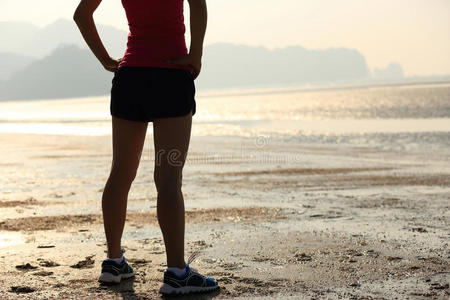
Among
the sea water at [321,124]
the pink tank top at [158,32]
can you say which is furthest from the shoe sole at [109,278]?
the sea water at [321,124]

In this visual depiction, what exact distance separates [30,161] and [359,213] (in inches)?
311

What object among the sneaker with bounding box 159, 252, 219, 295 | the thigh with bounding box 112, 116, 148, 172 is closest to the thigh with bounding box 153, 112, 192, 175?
the thigh with bounding box 112, 116, 148, 172

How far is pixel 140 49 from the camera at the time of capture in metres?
3.39

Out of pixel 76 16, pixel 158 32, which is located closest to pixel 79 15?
pixel 76 16

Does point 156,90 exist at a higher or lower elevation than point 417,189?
higher

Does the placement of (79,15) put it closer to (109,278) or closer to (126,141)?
(126,141)

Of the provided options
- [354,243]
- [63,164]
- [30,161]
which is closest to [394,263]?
[354,243]

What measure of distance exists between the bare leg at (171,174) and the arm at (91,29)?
24.7 inches

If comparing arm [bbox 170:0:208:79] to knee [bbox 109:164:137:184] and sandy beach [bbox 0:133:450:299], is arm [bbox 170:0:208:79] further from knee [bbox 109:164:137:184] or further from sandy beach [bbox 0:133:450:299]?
sandy beach [bbox 0:133:450:299]

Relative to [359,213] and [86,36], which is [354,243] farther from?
[86,36]

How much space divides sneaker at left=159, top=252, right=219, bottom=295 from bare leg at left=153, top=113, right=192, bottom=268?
3.0 inches

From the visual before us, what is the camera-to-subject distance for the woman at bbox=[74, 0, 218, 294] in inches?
131

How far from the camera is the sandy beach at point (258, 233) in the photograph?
3531mm

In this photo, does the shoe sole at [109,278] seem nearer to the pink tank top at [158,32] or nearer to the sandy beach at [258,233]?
the sandy beach at [258,233]
